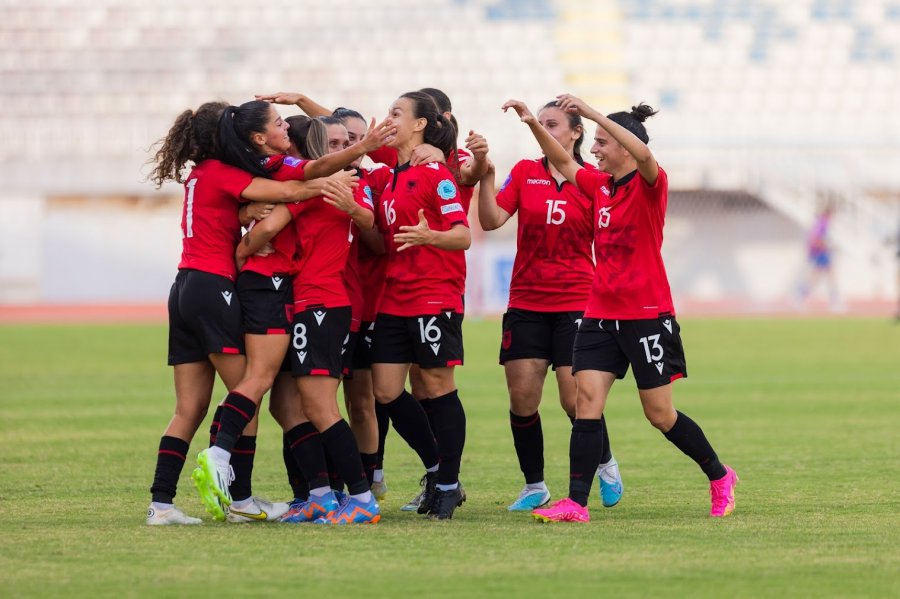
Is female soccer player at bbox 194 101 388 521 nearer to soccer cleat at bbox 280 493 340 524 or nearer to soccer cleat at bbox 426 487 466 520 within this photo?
soccer cleat at bbox 280 493 340 524

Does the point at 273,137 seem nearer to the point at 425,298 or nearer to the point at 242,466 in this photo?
the point at 425,298

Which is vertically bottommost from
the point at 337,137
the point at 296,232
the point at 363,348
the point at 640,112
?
the point at 363,348

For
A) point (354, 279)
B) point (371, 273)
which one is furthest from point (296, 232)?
point (371, 273)

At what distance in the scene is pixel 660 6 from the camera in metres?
42.7

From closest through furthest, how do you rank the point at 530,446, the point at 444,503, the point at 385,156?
the point at 444,503 < the point at 530,446 < the point at 385,156

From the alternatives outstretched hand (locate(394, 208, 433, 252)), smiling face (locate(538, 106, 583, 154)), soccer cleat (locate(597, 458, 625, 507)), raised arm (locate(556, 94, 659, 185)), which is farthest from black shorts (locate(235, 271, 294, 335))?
soccer cleat (locate(597, 458, 625, 507))

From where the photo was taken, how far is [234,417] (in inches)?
252

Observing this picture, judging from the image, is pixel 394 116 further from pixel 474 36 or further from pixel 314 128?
pixel 474 36

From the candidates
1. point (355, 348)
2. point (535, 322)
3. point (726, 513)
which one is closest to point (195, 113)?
point (355, 348)

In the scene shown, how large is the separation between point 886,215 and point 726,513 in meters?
33.0

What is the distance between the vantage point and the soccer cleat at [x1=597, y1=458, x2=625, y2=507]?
705cm

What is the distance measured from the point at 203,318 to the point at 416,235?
1046 millimetres

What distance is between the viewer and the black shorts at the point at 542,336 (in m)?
7.27

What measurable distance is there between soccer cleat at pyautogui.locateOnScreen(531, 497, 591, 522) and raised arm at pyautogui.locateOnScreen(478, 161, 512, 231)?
1.59 m
